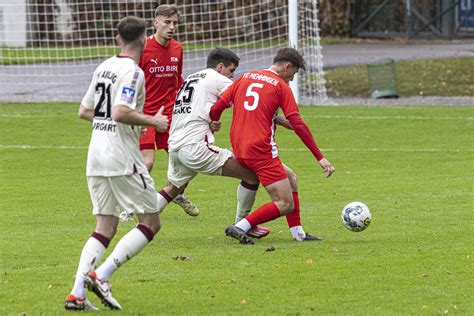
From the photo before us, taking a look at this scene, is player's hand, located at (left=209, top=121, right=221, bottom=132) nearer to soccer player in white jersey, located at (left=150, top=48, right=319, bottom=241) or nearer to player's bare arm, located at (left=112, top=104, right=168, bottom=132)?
soccer player in white jersey, located at (left=150, top=48, right=319, bottom=241)

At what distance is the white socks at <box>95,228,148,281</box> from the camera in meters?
7.28

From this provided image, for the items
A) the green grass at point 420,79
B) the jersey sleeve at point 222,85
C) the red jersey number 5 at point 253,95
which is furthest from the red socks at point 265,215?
the green grass at point 420,79

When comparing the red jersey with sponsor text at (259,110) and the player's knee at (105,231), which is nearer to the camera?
the player's knee at (105,231)

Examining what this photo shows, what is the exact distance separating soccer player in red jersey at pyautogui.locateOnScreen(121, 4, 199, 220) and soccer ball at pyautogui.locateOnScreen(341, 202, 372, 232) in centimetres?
200

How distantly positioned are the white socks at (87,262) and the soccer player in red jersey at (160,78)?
3859mm

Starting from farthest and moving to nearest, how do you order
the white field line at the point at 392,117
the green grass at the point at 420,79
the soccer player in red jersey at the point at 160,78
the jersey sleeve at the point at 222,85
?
the green grass at the point at 420,79
the white field line at the point at 392,117
the soccer player in red jersey at the point at 160,78
the jersey sleeve at the point at 222,85

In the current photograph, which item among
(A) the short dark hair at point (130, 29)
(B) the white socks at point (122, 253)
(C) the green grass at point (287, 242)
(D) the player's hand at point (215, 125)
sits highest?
(A) the short dark hair at point (130, 29)

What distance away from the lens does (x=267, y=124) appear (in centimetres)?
977

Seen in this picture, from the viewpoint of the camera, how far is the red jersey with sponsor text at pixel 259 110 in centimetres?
973

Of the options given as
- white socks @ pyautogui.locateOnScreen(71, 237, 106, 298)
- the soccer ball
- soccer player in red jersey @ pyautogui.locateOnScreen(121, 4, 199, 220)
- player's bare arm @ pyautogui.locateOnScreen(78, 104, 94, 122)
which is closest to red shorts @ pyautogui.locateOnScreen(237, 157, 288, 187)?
the soccer ball

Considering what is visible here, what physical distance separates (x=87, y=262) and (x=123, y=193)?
1.73 ft

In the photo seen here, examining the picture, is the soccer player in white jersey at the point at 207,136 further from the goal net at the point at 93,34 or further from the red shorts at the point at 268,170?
the goal net at the point at 93,34

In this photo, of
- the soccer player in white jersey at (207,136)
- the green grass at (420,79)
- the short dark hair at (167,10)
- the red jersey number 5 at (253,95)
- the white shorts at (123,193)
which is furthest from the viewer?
the green grass at (420,79)

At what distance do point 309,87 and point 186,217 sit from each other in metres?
12.7
